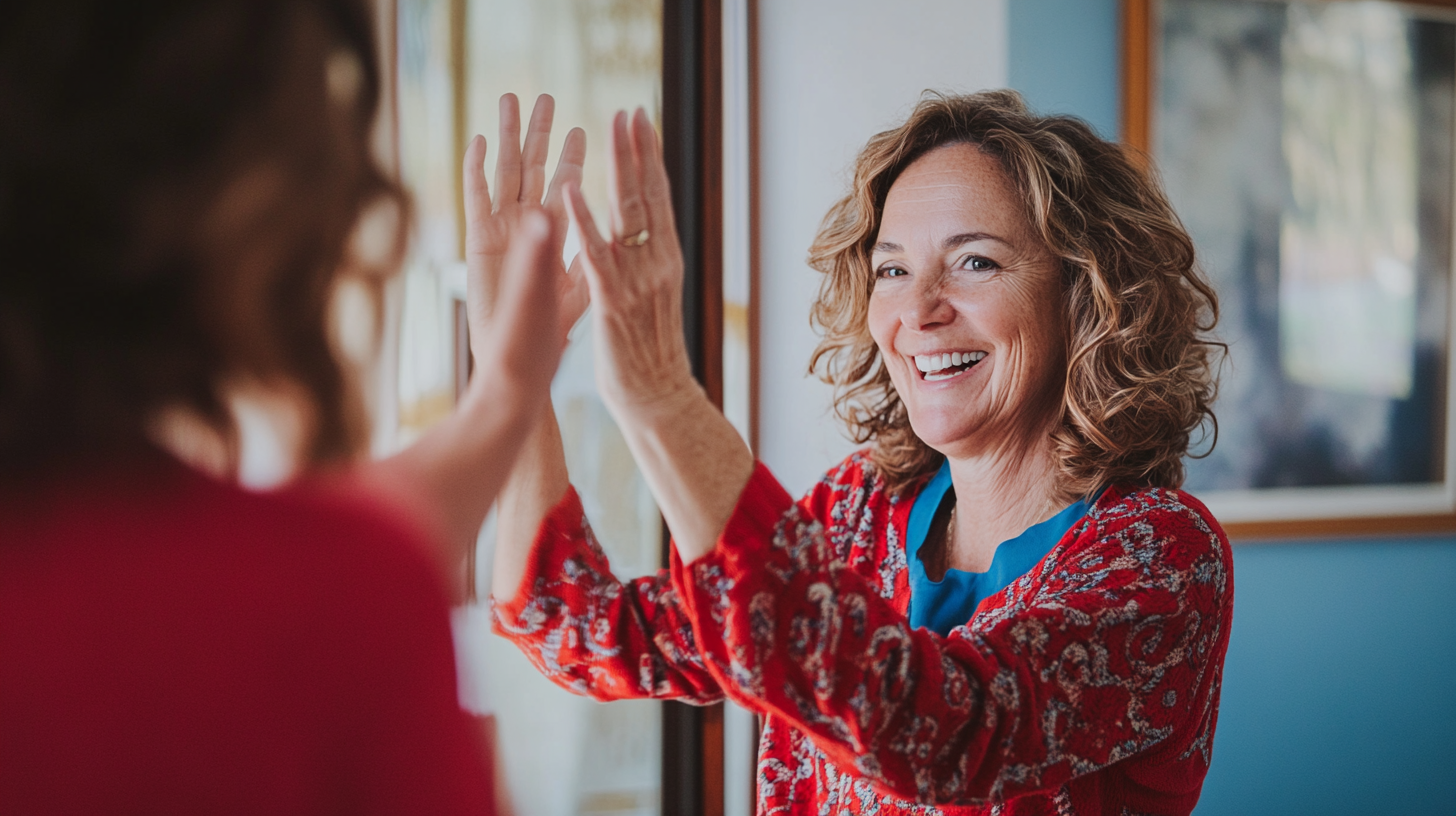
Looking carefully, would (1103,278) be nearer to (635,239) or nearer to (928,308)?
(928,308)

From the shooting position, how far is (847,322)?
132 centimetres

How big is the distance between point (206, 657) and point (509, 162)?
0.59m

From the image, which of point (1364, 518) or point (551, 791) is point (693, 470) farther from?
point (1364, 518)

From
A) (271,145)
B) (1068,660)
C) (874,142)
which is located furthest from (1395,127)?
(271,145)

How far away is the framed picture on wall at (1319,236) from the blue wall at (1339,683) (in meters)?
0.10

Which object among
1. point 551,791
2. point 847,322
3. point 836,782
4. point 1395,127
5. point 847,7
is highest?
point 847,7

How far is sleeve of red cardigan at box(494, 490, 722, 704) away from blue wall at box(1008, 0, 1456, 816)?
5.13 feet

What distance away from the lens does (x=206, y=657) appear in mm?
382

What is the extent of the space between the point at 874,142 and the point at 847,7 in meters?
0.62

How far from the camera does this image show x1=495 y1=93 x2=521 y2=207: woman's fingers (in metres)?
0.86

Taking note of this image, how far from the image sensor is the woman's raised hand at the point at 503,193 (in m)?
0.86

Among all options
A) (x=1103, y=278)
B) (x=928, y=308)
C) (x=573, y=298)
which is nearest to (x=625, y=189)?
(x=573, y=298)

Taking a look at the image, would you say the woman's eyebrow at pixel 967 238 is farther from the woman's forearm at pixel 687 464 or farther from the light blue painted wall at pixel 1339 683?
the light blue painted wall at pixel 1339 683

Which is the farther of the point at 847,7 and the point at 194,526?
the point at 847,7
